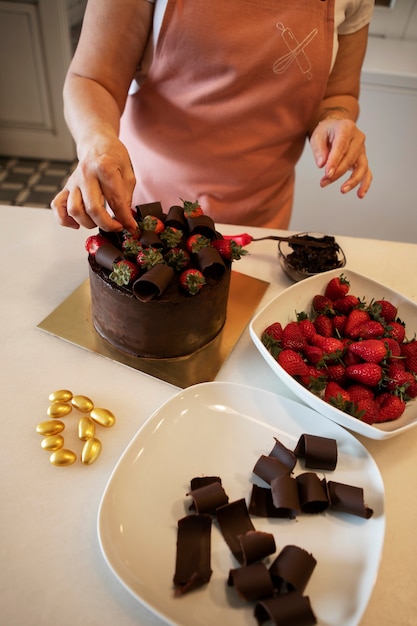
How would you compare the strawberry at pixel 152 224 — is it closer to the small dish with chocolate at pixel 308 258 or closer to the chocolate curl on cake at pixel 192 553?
the small dish with chocolate at pixel 308 258

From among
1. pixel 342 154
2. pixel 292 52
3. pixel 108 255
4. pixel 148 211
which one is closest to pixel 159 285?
pixel 108 255

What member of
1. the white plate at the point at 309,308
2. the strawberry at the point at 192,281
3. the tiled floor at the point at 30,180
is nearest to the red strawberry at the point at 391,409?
the white plate at the point at 309,308

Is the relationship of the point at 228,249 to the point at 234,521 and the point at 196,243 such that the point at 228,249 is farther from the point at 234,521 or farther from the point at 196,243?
the point at 234,521

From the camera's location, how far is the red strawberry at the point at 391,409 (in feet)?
2.54

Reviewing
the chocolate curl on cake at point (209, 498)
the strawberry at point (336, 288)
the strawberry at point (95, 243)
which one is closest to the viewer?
the chocolate curl on cake at point (209, 498)

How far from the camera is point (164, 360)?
36.0 inches

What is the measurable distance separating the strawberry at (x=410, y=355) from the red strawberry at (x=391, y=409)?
0.11 meters

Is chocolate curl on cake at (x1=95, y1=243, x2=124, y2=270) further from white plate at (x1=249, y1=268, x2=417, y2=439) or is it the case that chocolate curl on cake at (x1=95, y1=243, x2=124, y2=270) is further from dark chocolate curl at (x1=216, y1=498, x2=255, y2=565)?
dark chocolate curl at (x1=216, y1=498, x2=255, y2=565)

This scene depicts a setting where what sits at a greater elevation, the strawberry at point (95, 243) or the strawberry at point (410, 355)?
the strawberry at point (95, 243)

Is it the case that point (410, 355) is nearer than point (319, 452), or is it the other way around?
point (319, 452)

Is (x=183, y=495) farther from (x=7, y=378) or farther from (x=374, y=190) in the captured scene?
(x=374, y=190)

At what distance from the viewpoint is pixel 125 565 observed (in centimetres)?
59

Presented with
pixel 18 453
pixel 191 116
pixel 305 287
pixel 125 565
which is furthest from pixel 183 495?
pixel 191 116

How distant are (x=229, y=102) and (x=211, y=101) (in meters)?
0.05
